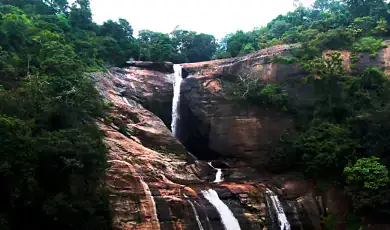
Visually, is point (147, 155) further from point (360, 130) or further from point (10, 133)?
point (360, 130)

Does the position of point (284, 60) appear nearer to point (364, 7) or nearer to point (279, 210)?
point (364, 7)

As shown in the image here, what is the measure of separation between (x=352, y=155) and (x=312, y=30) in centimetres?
1427

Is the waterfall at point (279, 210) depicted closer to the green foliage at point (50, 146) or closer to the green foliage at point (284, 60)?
the green foliage at point (50, 146)

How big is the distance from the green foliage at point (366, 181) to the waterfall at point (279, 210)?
3.23 metres

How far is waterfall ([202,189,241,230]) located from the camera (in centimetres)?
1612

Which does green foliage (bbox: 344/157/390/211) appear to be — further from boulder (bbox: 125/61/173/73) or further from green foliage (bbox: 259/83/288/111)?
boulder (bbox: 125/61/173/73)

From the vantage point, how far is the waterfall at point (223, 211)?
52.9 feet

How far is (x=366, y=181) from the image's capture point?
17.1 m

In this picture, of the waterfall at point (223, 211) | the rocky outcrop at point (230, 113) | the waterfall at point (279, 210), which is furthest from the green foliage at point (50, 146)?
the rocky outcrop at point (230, 113)

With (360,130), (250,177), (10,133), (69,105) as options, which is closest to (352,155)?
(360,130)

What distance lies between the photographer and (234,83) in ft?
88.1

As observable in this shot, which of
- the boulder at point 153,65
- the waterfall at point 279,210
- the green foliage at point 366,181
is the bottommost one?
→ the waterfall at point 279,210

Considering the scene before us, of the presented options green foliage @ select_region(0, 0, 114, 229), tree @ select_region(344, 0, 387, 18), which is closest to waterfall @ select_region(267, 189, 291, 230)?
green foliage @ select_region(0, 0, 114, 229)

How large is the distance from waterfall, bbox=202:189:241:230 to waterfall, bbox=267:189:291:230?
7.54ft
